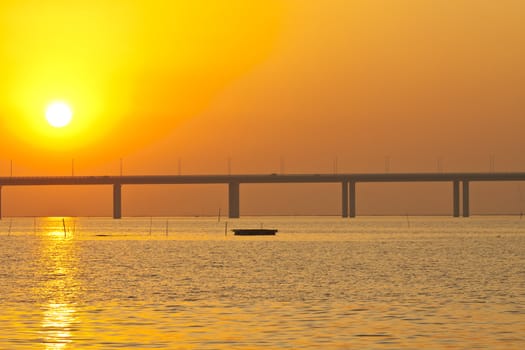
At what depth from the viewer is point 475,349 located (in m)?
30.1

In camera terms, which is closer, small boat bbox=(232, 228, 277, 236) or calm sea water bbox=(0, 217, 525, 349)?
calm sea water bbox=(0, 217, 525, 349)

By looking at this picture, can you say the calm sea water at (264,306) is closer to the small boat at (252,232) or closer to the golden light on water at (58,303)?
the golden light on water at (58,303)

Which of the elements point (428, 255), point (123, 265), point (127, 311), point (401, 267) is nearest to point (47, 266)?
point (123, 265)

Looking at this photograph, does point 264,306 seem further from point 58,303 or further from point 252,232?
point 252,232

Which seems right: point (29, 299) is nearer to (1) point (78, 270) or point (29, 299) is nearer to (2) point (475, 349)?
(2) point (475, 349)

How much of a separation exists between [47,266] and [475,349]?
51.2m

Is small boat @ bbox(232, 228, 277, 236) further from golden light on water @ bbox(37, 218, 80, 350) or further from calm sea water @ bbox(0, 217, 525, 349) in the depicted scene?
calm sea water @ bbox(0, 217, 525, 349)

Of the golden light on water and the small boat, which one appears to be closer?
the golden light on water

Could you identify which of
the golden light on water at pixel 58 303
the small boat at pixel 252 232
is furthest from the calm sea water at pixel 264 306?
the small boat at pixel 252 232

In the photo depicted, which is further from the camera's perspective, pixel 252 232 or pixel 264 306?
pixel 252 232

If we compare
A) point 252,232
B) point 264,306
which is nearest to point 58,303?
point 264,306

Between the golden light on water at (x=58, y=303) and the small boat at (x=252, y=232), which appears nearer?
the golden light on water at (x=58, y=303)

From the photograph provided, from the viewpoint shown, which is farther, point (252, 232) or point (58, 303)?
point (252, 232)

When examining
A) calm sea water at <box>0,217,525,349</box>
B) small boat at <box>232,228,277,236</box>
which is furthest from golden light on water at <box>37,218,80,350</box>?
small boat at <box>232,228,277,236</box>
